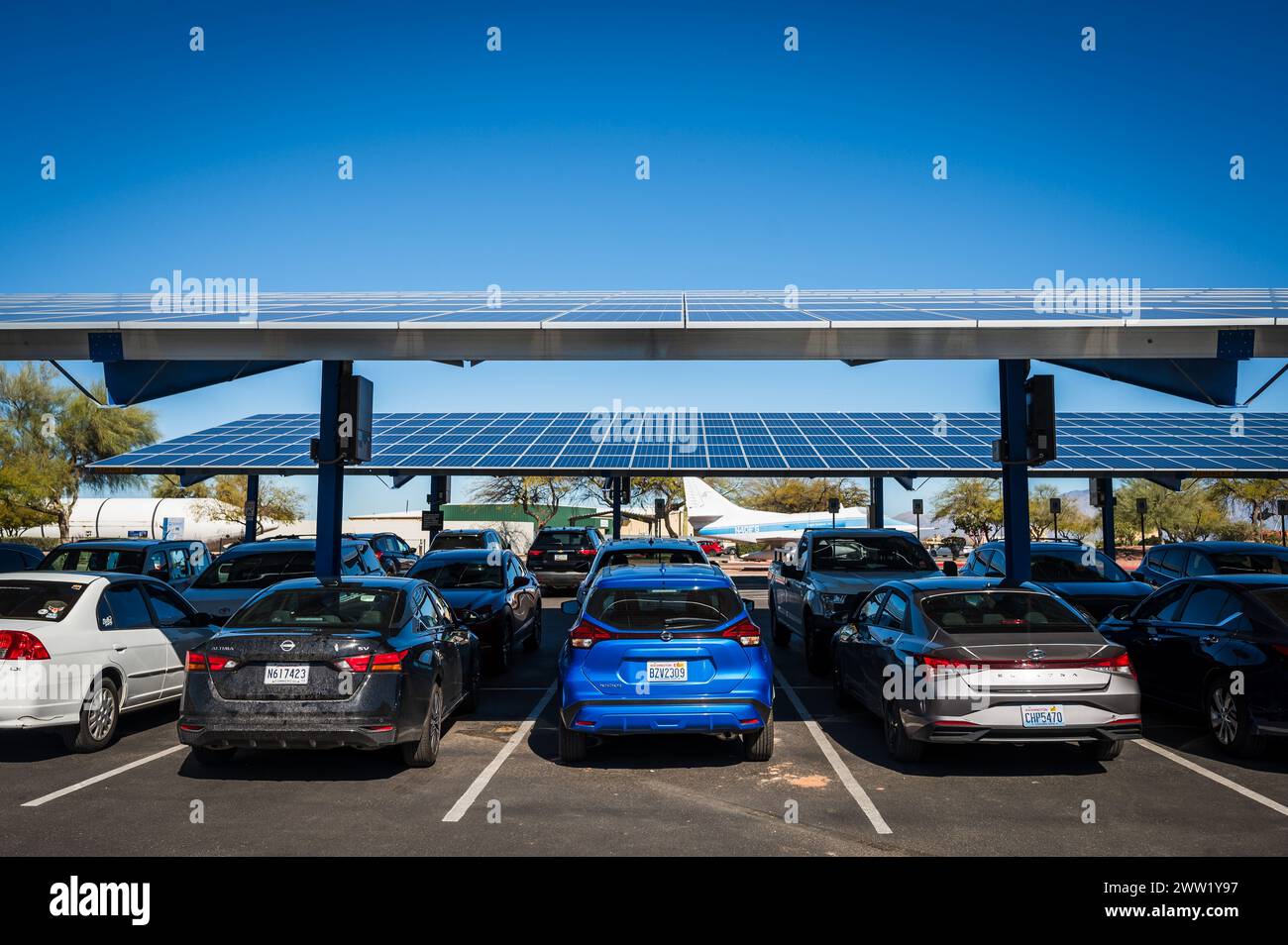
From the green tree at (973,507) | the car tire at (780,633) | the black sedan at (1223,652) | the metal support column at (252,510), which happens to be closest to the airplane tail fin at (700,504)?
the green tree at (973,507)

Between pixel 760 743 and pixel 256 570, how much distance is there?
27.3ft

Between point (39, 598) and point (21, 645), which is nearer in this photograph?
point (21, 645)

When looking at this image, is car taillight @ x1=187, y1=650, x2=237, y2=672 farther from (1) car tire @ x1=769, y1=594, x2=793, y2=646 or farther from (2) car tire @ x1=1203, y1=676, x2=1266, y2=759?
(1) car tire @ x1=769, y1=594, x2=793, y2=646

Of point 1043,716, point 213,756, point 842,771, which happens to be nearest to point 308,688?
point 213,756

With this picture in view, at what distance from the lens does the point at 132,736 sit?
29.0 ft

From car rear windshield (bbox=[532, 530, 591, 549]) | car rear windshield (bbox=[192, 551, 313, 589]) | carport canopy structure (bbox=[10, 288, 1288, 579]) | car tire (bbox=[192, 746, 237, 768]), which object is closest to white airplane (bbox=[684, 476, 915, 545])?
car rear windshield (bbox=[532, 530, 591, 549])

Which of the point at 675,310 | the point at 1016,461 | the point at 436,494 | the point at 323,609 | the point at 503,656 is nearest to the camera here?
the point at 323,609

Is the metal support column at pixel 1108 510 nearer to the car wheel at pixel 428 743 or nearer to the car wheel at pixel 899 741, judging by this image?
the car wheel at pixel 899 741

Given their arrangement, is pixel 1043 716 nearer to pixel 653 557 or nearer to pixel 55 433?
pixel 653 557

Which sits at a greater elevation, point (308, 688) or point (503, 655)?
point (308, 688)

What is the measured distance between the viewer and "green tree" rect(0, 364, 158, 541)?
148ft

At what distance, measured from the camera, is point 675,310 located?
10586 millimetres
